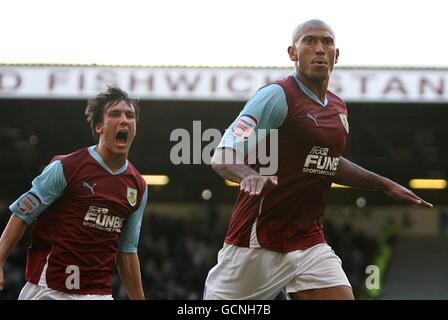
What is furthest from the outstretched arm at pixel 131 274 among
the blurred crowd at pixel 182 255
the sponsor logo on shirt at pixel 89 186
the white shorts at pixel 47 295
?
the blurred crowd at pixel 182 255

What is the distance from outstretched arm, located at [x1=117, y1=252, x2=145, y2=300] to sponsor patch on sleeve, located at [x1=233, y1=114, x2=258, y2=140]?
64.5 inches

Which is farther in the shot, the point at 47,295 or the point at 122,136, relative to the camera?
the point at 122,136

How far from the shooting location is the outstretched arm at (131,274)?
241 inches

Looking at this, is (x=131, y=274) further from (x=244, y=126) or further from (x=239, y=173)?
(x=239, y=173)

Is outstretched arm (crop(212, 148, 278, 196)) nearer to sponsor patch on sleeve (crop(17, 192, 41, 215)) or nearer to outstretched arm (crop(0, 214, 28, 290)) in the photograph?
sponsor patch on sleeve (crop(17, 192, 41, 215))

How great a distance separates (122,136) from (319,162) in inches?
61.1

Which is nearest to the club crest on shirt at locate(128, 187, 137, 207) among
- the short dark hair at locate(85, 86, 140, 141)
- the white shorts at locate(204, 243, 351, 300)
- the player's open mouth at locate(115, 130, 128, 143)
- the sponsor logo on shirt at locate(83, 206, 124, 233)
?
the sponsor logo on shirt at locate(83, 206, 124, 233)

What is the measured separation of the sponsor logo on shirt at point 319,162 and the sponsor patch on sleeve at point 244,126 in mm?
551

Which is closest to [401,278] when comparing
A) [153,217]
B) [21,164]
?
[153,217]

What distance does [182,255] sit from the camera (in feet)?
86.2

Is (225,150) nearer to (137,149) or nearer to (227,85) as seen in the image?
(227,85)

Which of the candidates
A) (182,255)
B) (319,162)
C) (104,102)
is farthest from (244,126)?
(182,255)

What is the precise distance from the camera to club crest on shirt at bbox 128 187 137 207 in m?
6.09

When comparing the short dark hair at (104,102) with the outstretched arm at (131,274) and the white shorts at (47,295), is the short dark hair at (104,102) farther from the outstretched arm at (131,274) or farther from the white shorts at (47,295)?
the white shorts at (47,295)
